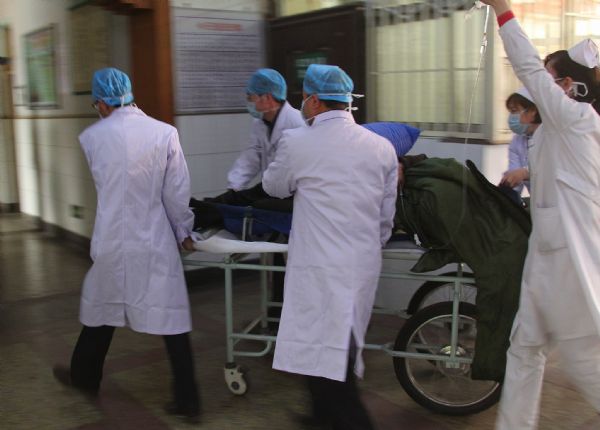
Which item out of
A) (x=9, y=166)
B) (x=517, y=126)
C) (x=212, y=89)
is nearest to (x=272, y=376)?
(x=517, y=126)

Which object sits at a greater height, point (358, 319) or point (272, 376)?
point (358, 319)

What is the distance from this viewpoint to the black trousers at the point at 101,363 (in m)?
3.53

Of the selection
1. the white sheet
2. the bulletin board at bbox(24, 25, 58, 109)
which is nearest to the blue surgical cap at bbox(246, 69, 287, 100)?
the white sheet

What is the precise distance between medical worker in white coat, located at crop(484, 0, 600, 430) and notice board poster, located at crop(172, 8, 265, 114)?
3315 millimetres

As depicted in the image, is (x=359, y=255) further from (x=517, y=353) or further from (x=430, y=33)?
(x=430, y=33)

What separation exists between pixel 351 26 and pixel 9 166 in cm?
574

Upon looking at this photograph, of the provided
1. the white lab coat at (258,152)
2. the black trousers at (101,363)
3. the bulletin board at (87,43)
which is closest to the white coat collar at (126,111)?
the white lab coat at (258,152)

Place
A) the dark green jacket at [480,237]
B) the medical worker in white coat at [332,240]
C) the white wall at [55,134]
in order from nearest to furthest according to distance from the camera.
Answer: the medical worker in white coat at [332,240]
the dark green jacket at [480,237]
the white wall at [55,134]

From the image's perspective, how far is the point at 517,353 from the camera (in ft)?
9.16

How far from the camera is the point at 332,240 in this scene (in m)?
2.89

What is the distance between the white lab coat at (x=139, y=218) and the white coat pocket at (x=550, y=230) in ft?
5.84

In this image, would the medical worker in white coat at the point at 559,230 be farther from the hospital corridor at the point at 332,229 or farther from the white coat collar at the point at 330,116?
the white coat collar at the point at 330,116

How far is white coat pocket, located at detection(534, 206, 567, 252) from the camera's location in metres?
2.61

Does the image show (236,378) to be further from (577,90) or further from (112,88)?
(577,90)
